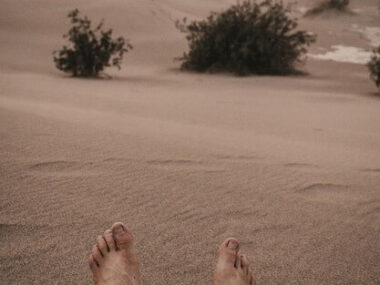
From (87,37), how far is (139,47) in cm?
365

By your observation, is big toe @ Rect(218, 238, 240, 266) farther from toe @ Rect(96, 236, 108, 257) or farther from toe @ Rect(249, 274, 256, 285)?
toe @ Rect(96, 236, 108, 257)

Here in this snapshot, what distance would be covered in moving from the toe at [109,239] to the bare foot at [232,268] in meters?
0.42

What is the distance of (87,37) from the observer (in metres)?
8.97

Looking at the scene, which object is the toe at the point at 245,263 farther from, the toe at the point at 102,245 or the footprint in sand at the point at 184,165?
the footprint in sand at the point at 184,165

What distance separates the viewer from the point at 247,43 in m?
9.76

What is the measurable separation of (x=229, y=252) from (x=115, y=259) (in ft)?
1.45

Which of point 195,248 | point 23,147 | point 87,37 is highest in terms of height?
point 87,37

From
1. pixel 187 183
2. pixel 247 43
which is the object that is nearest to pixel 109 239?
pixel 187 183

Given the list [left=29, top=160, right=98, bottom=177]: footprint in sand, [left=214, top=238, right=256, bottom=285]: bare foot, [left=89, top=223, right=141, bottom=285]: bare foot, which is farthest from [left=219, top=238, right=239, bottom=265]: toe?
[left=29, top=160, right=98, bottom=177]: footprint in sand

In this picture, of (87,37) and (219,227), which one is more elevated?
(87,37)

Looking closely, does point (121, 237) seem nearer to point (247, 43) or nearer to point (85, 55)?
point (85, 55)

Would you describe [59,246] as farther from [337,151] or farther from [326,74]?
[326,74]

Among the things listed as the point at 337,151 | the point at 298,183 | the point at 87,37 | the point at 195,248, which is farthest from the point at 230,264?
the point at 87,37

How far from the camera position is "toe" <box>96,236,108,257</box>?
1849mm
